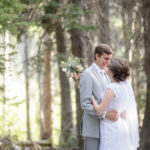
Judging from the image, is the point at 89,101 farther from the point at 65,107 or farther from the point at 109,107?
the point at 65,107

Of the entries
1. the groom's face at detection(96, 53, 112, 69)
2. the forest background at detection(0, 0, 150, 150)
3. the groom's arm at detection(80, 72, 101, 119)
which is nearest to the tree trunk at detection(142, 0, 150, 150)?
the forest background at detection(0, 0, 150, 150)

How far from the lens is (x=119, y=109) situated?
3.69 metres

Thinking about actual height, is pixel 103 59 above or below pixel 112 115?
above

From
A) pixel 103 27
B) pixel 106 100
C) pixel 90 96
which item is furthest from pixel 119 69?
pixel 103 27

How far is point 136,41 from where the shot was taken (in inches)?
313

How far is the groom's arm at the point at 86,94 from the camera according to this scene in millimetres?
3783

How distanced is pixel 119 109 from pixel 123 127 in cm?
25

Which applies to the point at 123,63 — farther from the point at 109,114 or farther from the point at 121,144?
the point at 121,144

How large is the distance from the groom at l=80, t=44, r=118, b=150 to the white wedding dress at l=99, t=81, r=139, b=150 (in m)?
0.14

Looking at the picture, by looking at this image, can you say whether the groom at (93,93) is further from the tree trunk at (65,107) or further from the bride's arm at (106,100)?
the tree trunk at (65,107)

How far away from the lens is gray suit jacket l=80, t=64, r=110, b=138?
3.84 m

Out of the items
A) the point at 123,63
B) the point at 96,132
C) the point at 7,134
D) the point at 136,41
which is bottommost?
the point at 7,134

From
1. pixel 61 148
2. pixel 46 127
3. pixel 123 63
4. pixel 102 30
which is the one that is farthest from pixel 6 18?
pixel 46 127

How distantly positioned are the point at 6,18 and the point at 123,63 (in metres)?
2.84
